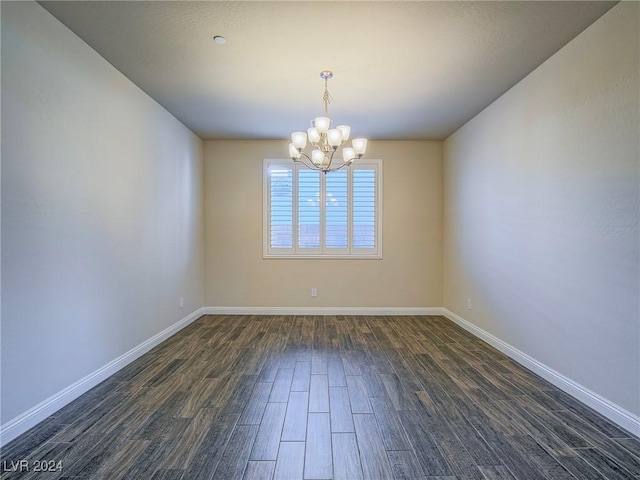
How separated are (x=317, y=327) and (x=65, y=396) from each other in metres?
2.76

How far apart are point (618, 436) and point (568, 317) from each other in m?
0.85

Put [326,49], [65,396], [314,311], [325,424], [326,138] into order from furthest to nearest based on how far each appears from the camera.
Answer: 1. [314,311]
2. [326,138]
3. [326,49]
4. [65,396]
5. [325,424]

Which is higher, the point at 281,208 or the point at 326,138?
the point at 326,138

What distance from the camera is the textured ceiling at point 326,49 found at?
2162mm

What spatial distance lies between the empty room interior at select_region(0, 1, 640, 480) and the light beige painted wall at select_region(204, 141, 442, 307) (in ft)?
2.54

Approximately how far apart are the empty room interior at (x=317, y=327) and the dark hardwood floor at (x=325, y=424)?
0.06 ft

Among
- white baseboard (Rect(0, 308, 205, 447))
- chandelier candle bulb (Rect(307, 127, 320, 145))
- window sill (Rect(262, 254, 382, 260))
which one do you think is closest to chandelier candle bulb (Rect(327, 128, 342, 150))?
chandelier candle bulb (Rect(307, 127, 320, 145))

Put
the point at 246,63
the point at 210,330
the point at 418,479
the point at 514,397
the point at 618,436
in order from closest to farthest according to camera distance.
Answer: the point at 418,479 → the point at 618,436 → the point at 514,397 → the point at 246,63 → the point at 210,330

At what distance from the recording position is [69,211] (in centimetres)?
238

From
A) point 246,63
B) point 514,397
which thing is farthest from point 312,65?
point 514,397

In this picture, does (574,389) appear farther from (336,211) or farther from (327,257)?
(336,211)

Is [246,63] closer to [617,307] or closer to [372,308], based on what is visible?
[617,307]

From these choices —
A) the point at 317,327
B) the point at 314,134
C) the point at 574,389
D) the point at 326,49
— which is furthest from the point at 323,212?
the point at 574,389

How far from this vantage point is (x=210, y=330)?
4238mm
